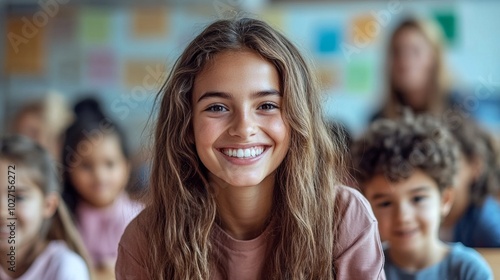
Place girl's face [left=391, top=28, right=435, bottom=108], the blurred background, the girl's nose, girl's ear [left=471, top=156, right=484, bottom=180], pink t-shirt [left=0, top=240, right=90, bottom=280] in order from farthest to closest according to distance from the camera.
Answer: the blurred background, girl's face [left=391, top=28, right=435, bottom=108], girl's ear [left=471, top=156, right=484, bottom=180], pink t-shirt [left=0, top=240, right=90, bottom=280], the girl's nose

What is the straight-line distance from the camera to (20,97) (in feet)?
9.21

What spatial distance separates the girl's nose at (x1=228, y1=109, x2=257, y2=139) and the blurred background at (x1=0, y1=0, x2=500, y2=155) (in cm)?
157

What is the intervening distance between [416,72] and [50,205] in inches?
47.6

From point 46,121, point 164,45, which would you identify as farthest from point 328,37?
point 46,121

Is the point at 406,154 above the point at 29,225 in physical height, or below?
above

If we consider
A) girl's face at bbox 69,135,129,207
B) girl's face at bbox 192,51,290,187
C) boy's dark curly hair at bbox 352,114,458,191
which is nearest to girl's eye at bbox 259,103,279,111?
girl's face at bbox 192,51,290,187

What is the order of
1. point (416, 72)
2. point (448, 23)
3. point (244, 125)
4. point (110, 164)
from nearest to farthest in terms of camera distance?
point (244, 125)
point (110, 164)
point (416, 72)
point (448, 23)

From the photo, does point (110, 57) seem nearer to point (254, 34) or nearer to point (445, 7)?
point (445, 7)

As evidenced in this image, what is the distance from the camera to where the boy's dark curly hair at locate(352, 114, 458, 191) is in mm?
1094

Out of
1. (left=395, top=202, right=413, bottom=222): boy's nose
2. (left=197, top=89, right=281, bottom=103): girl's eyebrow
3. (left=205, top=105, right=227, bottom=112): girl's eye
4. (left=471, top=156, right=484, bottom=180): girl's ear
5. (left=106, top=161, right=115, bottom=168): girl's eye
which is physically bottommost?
(left=395, top=202, right=413, bottom=222): boy's nose

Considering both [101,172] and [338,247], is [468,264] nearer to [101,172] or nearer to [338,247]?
[338,247]

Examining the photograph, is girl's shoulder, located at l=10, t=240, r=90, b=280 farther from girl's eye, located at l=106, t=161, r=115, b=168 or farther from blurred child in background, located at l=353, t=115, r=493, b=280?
girl's eye, located at l=106, t=161, r=115, b=168

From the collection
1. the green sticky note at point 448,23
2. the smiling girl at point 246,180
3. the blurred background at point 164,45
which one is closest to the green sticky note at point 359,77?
the blurred background at point 164,45

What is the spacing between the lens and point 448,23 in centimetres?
261
